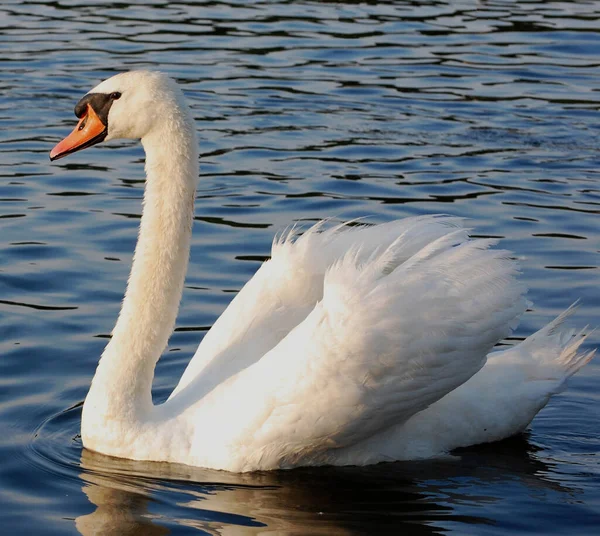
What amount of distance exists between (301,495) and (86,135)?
91.1 inches

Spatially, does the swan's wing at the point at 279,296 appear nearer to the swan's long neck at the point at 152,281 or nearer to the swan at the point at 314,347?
the swan at the point at 314,347

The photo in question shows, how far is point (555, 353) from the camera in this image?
7918 mm

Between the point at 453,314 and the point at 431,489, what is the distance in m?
0.90

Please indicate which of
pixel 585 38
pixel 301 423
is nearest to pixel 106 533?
pixel 301 423

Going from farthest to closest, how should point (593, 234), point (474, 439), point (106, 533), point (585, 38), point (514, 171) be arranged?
point (585, 38)
point (514, 171)
point (593, 234)
point (474, 439)
point (106, 533)

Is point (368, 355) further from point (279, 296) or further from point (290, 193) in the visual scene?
point (290, 193)

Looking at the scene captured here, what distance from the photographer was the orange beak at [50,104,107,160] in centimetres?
759

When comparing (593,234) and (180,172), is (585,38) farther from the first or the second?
(180,172)

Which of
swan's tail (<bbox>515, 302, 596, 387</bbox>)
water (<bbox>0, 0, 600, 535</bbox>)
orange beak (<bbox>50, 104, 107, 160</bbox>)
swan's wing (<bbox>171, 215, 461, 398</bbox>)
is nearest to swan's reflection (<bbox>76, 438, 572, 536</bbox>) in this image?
water (<bbox>0, 0, 600, 535</bbox>)

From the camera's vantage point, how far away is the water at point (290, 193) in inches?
273

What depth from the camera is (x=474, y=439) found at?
303 inches

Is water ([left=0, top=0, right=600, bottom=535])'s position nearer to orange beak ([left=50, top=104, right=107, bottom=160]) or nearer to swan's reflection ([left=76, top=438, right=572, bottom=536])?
swan's reflection ([left=76, top=438, right=572, bottom=536])

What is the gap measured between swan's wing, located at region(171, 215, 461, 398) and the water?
0.78 m

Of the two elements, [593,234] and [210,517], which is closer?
[210,517]
